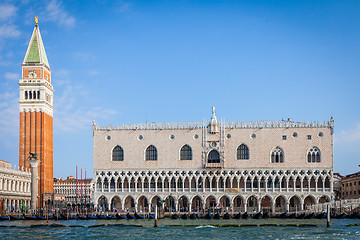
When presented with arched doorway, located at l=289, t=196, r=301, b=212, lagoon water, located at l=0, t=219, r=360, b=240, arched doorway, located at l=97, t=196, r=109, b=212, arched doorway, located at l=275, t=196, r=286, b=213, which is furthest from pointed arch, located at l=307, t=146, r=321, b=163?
arched doorway, located at l=97, t=196, r=109, b=212

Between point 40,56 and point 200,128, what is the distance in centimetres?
2955

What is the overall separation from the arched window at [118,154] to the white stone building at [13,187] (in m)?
12.1

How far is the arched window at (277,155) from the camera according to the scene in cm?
6341

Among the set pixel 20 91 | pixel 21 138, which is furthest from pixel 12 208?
pixel 20 91

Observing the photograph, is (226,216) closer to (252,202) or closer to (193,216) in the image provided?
(193,216)

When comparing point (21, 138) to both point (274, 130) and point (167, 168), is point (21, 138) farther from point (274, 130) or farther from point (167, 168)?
point (274, 130)

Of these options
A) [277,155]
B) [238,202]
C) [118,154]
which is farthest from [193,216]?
[118,154]

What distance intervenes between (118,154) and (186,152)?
7.66m

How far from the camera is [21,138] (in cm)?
8019

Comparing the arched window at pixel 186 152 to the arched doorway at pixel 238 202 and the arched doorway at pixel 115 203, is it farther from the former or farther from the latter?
the arched doorway at pixel 115 203

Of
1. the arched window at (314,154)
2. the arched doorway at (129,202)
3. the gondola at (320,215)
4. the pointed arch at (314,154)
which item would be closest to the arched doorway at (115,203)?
the arched doorway at (129,202)

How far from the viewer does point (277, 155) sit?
63531 millimetres

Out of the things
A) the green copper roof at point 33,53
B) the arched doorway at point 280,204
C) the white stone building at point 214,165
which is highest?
the green copper roof at point 33,53

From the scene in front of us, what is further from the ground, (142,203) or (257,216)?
(142,203)
